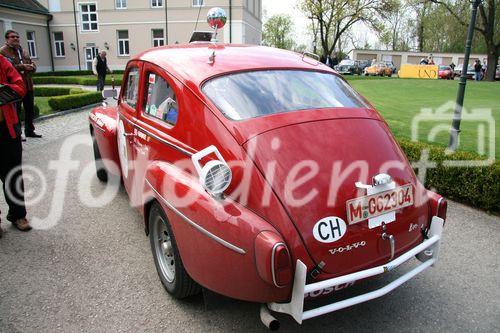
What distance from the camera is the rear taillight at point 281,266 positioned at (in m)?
2.24

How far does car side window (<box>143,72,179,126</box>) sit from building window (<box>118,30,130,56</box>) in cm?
4061

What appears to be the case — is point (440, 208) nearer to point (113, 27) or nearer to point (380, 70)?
point (380, 70)

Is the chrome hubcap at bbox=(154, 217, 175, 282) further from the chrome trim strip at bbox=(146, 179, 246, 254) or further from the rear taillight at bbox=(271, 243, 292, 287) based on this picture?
the rear taillight at bbox=(271, 243, 292, 287)

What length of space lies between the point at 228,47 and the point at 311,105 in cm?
125

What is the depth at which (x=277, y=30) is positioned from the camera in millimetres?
73062

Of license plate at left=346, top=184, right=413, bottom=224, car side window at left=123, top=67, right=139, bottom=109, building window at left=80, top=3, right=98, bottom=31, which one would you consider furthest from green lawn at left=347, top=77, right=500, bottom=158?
building window at left=80, top=3, right=98, bottom=31

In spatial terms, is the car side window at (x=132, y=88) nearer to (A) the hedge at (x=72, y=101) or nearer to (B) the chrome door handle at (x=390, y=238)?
(B) the chrome door handle at (x=390, y=238)

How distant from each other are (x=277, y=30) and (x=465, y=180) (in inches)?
2851

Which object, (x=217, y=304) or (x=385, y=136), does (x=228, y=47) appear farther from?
(x=217, y=304)

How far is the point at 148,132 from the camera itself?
139 inches

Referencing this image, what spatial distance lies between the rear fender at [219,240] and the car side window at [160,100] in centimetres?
64

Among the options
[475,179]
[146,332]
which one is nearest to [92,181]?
[146,332]

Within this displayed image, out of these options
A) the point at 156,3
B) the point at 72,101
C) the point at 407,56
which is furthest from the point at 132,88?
the point at 407,56

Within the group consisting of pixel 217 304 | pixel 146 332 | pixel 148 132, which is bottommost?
pixel 146 332
